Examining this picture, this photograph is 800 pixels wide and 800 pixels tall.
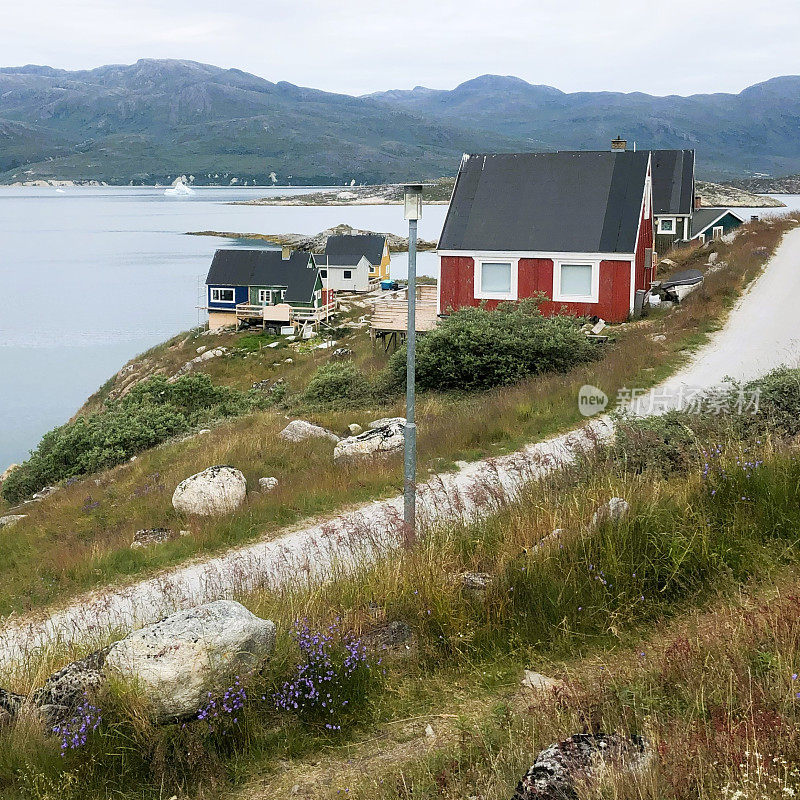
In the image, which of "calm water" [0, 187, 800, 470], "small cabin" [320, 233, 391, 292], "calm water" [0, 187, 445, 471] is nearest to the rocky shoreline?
"calm water" [0, 187, 800, 470]

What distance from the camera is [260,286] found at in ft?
189

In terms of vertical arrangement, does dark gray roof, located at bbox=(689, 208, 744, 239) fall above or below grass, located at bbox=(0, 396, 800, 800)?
above

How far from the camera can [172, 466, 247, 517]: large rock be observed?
1326cm

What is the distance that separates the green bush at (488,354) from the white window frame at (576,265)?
26.4 ft

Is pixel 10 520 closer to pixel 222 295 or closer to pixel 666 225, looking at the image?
pixel 222 295

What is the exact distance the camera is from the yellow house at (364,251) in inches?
2650

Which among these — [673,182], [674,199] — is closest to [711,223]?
[674,199]

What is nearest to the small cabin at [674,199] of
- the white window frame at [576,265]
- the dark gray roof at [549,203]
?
the dark gray roof at [549,203]

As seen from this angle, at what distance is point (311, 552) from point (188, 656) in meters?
5.33

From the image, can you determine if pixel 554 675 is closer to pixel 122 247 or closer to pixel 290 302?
pixel 290 302

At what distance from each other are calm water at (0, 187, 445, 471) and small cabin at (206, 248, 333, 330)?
342 cm

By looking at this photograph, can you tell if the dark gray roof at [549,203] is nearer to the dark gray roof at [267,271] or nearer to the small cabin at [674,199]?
the small cabin at [674,199]

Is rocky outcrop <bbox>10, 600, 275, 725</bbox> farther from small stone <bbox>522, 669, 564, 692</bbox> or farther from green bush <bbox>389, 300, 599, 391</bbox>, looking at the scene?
green bush <bbox>389, 300, 599, 391</bbox>

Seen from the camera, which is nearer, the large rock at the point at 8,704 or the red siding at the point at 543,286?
the large rock at the point at 8,704
